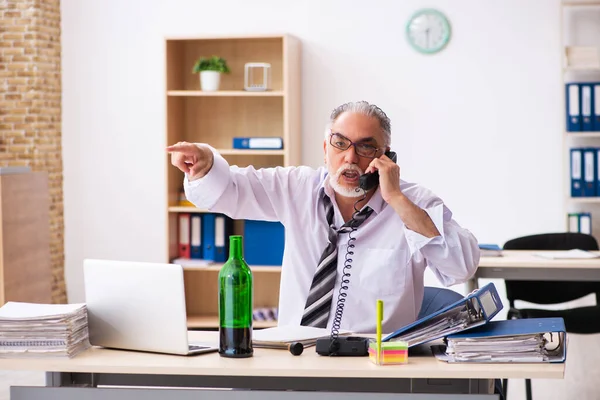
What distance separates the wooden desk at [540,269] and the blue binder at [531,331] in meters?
2.05

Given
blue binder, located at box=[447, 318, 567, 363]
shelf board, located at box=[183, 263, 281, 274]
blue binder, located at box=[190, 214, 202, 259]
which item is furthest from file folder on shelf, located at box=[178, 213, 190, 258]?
blue binder, located at box=[447, 318, 567, 363]

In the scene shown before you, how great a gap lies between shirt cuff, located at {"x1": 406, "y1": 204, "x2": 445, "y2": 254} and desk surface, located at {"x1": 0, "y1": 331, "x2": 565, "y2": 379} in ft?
1.37

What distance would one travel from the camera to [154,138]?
20.0 ft

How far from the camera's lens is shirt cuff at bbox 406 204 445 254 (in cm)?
242

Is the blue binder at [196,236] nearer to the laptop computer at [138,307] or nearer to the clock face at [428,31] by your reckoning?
the clock face at [428,31]

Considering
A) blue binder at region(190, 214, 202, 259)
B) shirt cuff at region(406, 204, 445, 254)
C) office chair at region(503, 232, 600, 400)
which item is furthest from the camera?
blue binder at region(190, 214, 202, 259)

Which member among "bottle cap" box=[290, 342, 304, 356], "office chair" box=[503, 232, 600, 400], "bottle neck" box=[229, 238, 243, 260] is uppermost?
"bottle neck" box=[229, 238, 243, 260]

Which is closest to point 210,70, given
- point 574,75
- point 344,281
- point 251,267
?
point 251,267

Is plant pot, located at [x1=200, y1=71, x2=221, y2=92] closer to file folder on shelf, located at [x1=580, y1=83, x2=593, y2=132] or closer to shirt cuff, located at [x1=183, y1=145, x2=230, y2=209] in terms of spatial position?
file folder on shelf, located at [x1=580, y1=83, x2=593, y2=132]

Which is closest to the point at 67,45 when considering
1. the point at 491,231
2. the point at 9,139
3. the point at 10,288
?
the point at 9,139

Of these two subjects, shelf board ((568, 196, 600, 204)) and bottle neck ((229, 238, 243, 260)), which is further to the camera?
shelf board ((568, 196, 600, 204))

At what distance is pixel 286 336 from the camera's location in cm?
226

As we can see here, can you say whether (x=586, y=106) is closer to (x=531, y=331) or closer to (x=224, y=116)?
(x=224, y=116)

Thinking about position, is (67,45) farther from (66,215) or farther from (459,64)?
(459,64)
